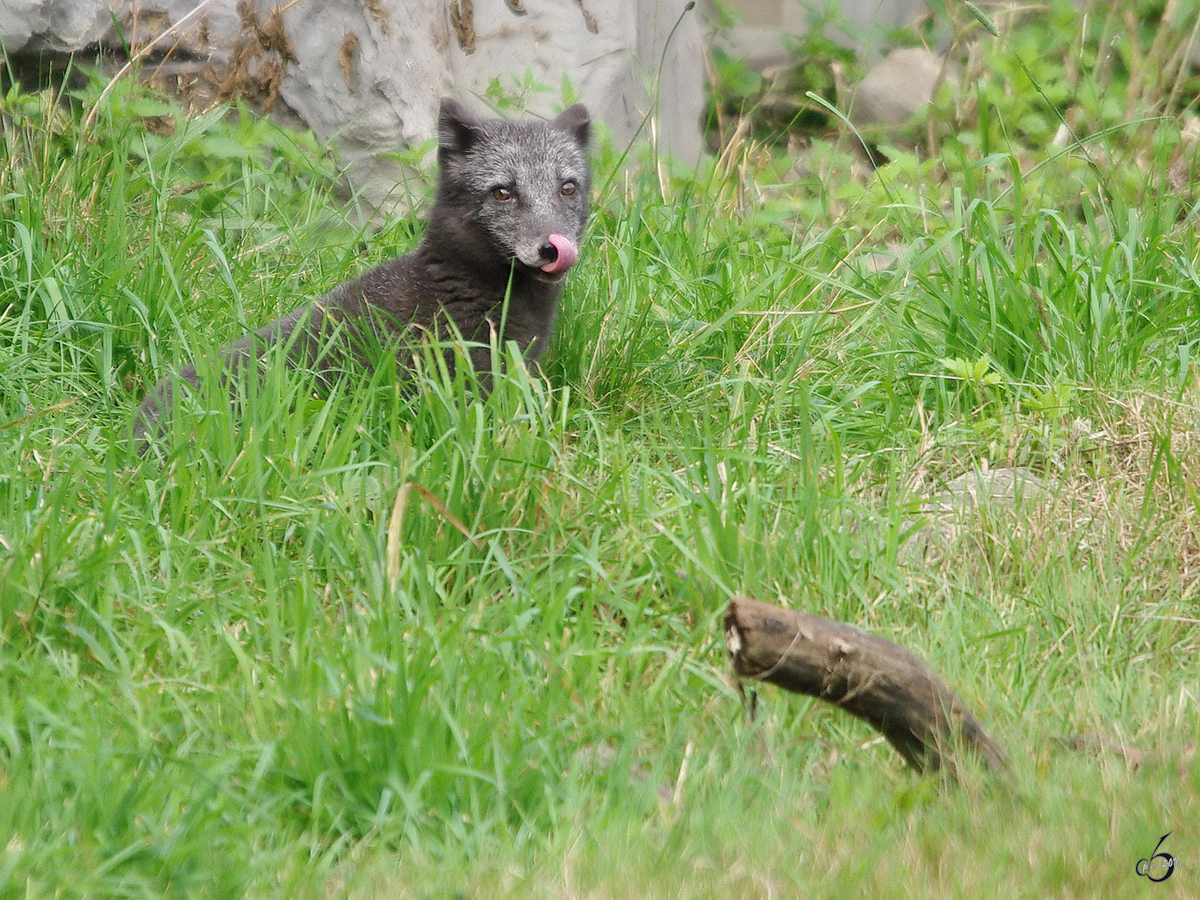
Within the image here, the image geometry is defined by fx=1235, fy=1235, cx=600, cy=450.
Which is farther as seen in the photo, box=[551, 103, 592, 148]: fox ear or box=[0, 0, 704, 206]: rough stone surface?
box=[0, 0, 704, 206]: rough stone surface

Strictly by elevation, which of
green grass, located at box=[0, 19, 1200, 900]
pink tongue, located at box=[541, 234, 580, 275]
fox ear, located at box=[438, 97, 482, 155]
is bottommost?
green grass, located at box=[0, 19, 1200, 900]

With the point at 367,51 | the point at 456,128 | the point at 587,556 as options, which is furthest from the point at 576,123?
the point at 587,556

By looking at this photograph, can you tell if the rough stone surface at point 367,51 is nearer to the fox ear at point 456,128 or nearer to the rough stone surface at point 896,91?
the fox ear at point 456,128

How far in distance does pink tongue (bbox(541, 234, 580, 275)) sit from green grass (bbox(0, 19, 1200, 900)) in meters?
0.29

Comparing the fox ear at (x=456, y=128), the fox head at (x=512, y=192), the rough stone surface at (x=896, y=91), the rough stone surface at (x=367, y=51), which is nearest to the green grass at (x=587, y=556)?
the fox head at (x=512, y=192)

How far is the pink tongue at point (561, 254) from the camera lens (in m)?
4.01

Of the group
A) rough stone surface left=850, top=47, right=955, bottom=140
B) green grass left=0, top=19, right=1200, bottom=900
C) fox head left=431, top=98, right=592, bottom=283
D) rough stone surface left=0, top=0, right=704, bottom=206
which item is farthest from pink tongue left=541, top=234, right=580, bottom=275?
rough stone surface left=850, top=47, right=955, bottom=140

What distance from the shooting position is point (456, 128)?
4234 mm

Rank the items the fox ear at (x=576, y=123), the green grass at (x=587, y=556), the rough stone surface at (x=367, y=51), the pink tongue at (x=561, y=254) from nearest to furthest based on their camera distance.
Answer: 1. the green grass at (x=587, y=556)
2. the pink tongue at (x=561, y=254)
3. the fox ear at (x=576, y=123)
4. the rough stone surface at (x=367, y=51)

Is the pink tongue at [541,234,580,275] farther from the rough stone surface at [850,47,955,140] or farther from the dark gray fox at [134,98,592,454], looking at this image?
the rough stone surface at [850,47,955,140]

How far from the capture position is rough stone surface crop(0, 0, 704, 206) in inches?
215

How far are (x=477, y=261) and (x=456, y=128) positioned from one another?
0.49 metres

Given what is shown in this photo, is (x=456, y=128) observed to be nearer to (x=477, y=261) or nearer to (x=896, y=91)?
(x=477, y=261)

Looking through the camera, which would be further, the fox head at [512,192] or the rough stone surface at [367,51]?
the rough stone surface at [367,51]
